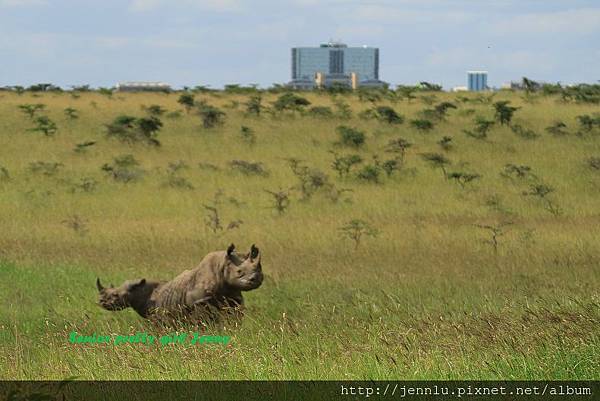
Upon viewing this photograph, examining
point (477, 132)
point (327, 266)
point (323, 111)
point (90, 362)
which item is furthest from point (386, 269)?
point (323, 111)

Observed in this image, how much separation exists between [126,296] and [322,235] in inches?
284

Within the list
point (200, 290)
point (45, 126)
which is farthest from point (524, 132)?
point (200, 290)

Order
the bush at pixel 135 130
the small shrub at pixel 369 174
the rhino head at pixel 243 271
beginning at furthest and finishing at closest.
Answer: the bush at pixel 135 130, the small shrub at pixel 369 174, the rhino head at pixel 243 271

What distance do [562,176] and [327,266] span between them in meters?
12.0

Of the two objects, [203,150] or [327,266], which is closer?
[327,266]

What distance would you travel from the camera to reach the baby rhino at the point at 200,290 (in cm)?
913

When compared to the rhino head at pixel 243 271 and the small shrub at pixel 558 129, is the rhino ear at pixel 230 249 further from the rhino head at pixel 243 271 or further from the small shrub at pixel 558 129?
the small shrub at pixel 558 129

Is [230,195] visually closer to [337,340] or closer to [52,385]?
[337,340]

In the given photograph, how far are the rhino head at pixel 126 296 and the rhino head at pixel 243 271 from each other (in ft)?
3.27

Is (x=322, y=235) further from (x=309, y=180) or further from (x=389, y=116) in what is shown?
(x=389, y=116)

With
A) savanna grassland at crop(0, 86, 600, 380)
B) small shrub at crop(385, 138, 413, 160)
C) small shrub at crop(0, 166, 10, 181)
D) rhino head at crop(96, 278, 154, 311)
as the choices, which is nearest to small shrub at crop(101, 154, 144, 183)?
savanna grassland at crop(0, 86, 600, 380)

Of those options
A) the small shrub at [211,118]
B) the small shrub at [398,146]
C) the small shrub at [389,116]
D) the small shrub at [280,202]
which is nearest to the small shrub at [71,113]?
the small shrub at [211,118]

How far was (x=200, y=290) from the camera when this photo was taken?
9.47m

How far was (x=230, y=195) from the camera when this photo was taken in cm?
2162
